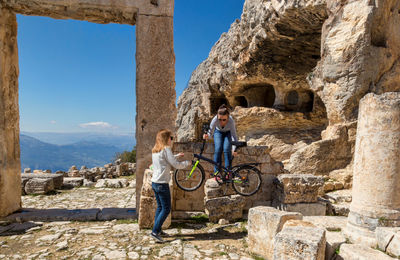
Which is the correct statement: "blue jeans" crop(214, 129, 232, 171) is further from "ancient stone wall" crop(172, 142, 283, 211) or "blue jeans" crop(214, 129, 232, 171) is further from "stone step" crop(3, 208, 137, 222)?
"stone step" crop(3, 208, 137, 222)

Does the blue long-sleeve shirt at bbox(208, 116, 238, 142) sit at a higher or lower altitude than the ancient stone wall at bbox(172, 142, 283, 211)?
higher

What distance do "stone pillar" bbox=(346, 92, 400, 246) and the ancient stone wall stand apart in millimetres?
2018

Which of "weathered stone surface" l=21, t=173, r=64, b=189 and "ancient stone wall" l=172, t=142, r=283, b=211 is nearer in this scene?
"ancient stone wall" l=172, t=142, r=283, b=211

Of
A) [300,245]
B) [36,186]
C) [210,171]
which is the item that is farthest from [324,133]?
[36,186]

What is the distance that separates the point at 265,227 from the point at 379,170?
6.53 ft

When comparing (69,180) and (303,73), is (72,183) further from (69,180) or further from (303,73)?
(303,73)

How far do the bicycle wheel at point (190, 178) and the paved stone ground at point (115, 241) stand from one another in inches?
31.3

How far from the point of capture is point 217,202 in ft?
15.7

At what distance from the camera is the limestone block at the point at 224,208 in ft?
15.7

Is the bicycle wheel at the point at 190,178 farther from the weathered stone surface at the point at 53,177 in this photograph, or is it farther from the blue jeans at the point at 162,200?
the weathered stone surface at the point at 53,177

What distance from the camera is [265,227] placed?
3.36 metres

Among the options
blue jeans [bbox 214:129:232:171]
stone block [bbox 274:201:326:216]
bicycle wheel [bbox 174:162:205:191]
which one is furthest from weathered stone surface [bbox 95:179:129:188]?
stone block [bbox 274:201:326:216]

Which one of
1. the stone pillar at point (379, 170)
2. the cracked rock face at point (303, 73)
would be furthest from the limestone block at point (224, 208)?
the cracked rock face at point (303, 73)

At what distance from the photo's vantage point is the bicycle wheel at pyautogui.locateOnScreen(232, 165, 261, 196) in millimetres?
4926
